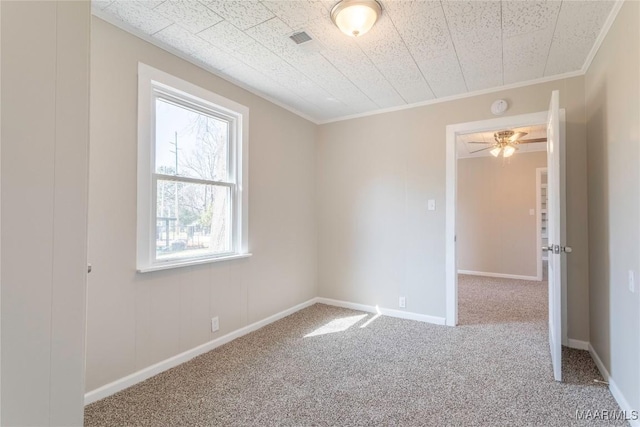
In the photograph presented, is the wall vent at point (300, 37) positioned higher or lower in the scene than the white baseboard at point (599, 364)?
higher

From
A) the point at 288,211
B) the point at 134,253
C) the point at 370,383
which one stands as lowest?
the point at 370,383

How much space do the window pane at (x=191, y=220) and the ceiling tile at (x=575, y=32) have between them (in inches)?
115

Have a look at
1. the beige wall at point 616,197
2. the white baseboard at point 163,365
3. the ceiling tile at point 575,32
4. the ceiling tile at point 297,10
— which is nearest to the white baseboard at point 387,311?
the white baseboard at point 163,365

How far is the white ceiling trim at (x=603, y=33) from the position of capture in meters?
1.92

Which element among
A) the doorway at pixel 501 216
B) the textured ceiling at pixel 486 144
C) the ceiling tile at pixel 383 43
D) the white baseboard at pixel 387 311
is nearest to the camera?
the ceiling tile at pixel 383 43

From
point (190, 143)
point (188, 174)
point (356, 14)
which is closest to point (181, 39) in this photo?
point (190, 143)

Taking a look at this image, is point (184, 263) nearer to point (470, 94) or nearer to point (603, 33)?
point (470, 94)

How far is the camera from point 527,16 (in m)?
2.03

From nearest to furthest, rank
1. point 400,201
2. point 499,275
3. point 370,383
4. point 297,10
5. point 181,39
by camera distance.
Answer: point 297,10, point 370,383, point 181,39, point 400,201, point 499,275

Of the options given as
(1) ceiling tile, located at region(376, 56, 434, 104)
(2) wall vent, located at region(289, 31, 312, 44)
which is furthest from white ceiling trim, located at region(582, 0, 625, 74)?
(2) wall vent, located at region(289, 31, 312, 44)

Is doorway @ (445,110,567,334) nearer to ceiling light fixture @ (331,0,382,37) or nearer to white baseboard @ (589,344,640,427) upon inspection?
white baseboard @ (589,344,640,427)

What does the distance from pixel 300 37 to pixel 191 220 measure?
1.72 m

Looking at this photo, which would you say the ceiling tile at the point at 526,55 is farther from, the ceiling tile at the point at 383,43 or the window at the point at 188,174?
the window at the point at 188,174

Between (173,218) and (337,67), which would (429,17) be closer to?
(337,67)
